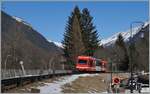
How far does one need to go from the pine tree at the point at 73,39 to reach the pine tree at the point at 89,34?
3.67 m

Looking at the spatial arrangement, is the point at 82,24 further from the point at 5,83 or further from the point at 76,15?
the point at 5,83

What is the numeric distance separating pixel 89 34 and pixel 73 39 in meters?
7.27

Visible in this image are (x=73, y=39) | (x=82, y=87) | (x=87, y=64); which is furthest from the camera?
(x=73, y=39)

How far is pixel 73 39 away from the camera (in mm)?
113125

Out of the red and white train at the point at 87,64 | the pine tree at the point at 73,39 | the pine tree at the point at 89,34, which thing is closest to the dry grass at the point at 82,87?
the red and white train at the point at 87,64

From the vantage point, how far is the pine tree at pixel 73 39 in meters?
111

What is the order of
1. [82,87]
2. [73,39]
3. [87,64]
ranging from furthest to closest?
[73,39] < [87,64] < [82,87]

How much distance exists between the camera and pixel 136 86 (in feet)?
152

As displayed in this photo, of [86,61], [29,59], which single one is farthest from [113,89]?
[29,59]

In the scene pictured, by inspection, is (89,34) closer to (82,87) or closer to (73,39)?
(73,39)

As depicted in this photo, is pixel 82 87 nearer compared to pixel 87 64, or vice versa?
pixel 82 87

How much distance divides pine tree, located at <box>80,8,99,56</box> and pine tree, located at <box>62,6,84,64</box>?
12.0ft

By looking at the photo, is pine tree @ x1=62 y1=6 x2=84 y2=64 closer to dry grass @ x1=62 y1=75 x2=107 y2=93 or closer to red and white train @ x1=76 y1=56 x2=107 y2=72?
red and white train @ x1=76 y1=56 x2=107 y2=72

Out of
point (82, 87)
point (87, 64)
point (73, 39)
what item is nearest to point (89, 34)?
point (73, 39)
